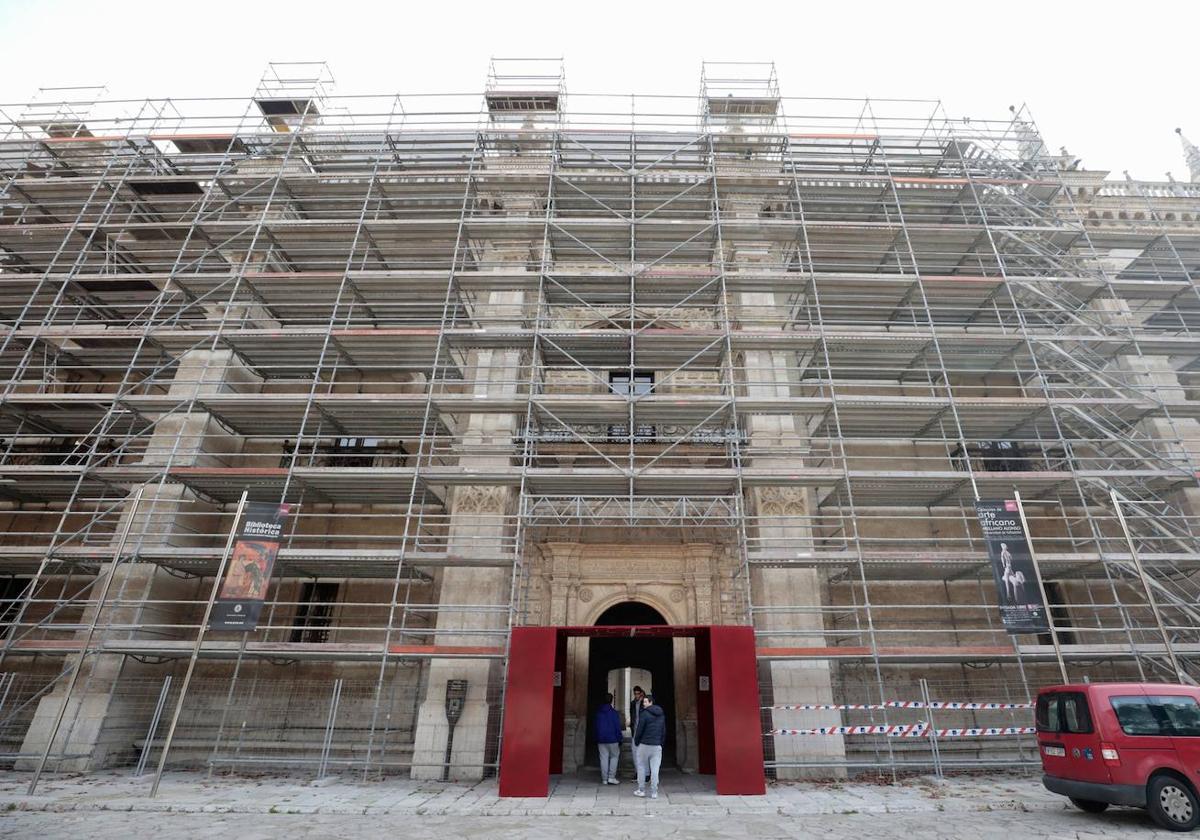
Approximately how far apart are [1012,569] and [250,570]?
15.1 m

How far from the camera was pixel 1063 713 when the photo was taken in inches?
370

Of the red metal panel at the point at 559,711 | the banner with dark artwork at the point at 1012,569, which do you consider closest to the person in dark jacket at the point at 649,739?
the red metal panel at the point at 559,711

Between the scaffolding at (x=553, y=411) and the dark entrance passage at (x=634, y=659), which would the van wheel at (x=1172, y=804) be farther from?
the dark entrance passage at (x=634, y=659)

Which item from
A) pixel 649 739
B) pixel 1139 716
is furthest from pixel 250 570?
pixel 1139 716

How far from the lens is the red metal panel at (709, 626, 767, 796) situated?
10680 mm

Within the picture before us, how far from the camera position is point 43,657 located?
1544cm

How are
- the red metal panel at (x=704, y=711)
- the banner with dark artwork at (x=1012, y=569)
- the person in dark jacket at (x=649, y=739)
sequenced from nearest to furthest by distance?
the person in dark jacket at (x=649, y=739), the banner with dark artwork at (x=1012, y=569), the red metal panel at (x=704, y=711)

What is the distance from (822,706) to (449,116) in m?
19.8

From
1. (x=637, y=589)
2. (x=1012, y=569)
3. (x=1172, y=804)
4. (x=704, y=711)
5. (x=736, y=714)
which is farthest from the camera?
(x=637, y=589)

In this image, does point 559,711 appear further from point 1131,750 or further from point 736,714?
point 1131,750

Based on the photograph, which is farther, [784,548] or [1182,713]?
[784,548]

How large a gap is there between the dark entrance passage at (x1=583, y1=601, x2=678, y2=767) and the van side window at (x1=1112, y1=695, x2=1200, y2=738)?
29.8 feet

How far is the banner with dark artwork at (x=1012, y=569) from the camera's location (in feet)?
39.7

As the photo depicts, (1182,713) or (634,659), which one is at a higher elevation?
(634,659)
